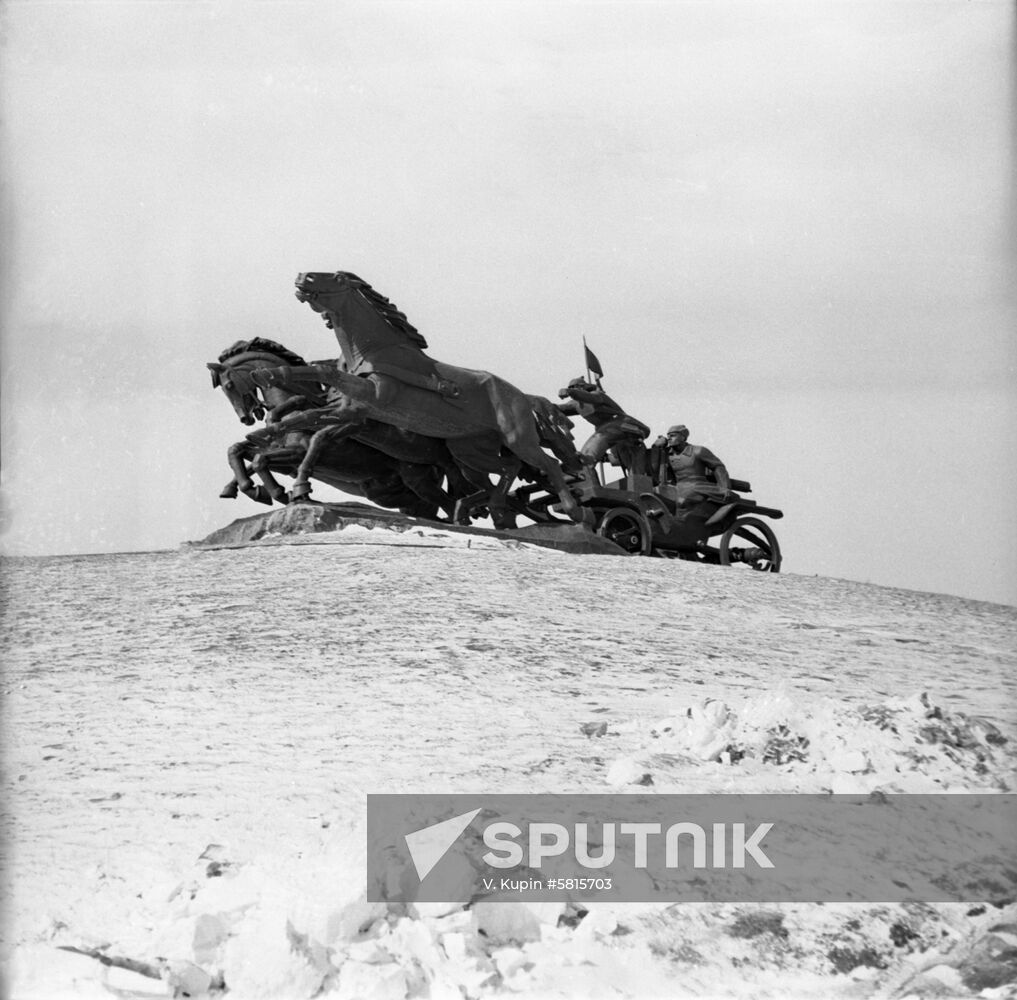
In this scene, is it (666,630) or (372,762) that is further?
(666,630)

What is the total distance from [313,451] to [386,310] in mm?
1261

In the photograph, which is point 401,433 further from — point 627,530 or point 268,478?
point 627,530

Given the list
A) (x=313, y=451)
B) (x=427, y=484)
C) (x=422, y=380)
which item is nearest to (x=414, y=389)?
(x=422, y=380)

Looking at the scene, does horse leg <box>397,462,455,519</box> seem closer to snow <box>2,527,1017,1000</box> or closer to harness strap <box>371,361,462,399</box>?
harness strap <box>371,361,462,399</box>

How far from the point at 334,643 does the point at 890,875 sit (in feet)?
12.3

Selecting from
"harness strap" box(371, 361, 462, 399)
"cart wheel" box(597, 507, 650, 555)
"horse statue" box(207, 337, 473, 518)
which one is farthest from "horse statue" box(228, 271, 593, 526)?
"cart wheel" box(597, 507, 650, 555)

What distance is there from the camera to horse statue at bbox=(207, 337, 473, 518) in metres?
14.5

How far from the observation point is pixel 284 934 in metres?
6.42

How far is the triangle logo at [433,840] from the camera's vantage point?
685 centimetres

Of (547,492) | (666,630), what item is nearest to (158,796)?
(666,630)

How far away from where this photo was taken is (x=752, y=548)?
1714 centimetres

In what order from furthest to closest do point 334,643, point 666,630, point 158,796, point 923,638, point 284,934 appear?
point 923,638 → point 666,630 → point 334,643 → point 158,796 → point 284,934

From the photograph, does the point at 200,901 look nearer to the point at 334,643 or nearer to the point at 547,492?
the point at 334,643

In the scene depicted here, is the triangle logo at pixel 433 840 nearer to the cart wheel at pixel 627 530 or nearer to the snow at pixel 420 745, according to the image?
the snow at pixel 420 745
